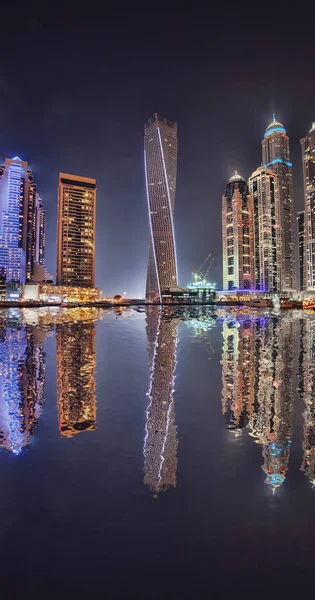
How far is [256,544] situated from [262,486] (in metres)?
1.42

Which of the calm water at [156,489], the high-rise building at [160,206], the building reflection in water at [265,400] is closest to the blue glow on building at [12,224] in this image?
the high-rise building at [160,206]

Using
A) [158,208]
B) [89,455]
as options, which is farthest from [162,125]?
[89,455]

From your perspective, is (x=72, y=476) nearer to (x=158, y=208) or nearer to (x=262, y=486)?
(x=262, y=486)

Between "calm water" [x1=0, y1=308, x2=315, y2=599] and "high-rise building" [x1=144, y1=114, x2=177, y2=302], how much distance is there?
→ 16792 cm

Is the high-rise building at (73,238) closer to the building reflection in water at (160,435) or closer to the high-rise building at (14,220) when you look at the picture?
the high-rise building at (14,220)

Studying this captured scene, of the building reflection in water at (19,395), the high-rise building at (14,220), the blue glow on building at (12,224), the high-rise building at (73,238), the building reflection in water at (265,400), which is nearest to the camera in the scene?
the building reflection in water at (265,400)

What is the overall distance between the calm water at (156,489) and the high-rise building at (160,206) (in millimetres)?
167923

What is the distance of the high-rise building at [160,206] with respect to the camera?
174m

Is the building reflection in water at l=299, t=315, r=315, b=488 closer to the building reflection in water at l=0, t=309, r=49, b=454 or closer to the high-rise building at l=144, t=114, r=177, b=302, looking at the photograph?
the building reflection in water at l=0, t=309, r=49, b=454

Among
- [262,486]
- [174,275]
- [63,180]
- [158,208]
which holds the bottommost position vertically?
[262,486]

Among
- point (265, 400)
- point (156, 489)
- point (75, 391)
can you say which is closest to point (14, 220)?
point (75, 391)

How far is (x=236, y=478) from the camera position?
5516mm

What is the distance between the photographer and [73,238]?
633 feet

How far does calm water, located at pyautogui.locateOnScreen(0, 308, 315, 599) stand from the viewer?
3635 mm
